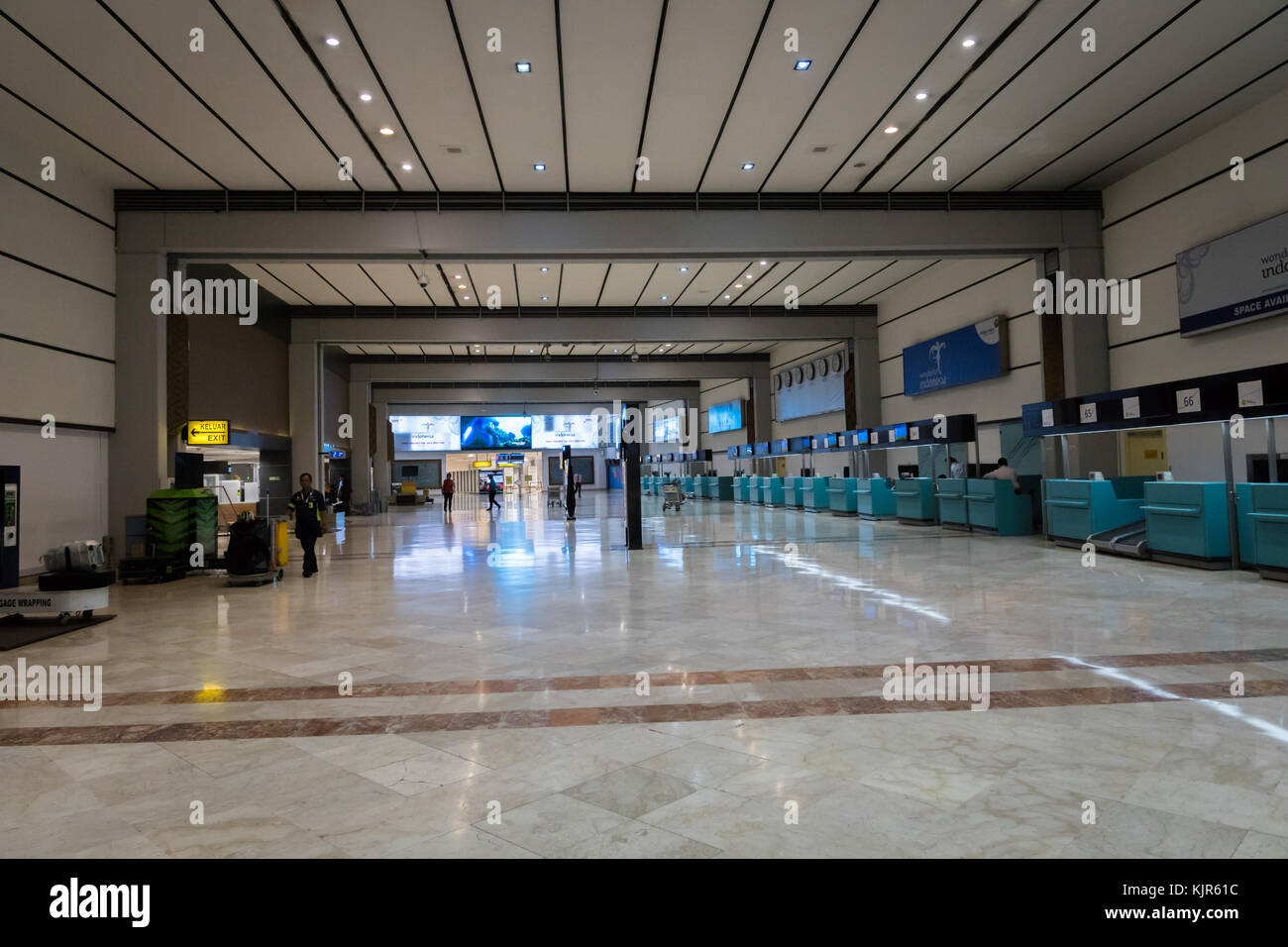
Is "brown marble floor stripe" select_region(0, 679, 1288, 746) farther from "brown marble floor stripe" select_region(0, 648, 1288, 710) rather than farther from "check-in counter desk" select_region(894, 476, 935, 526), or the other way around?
"check-in counter desk" select_region(894, 476, 935, 526)

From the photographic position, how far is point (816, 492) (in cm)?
2234

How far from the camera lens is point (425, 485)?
4772 centimetres

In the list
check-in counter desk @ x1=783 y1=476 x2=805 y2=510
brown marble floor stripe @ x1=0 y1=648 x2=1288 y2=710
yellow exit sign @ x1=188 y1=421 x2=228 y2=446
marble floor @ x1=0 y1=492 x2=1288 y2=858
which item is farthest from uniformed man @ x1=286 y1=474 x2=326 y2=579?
check-in counter desk @ x1=783 y1=476 x2=805 y2=510

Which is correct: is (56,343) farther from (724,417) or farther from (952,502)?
(724,417)

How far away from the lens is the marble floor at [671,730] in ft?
7.97

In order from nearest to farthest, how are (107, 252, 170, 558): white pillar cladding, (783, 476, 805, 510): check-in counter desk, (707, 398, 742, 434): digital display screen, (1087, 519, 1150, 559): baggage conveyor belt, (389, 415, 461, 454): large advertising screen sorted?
(1087, 519, 1150, 559): baggage conveyor belt, (107, 252, 170, 558): white pillar cladding, (783, 476, 805, 510): check-in counter desk, (707, 398, 742, 434): digital display screen, (389, 415, 461, 454): large advertising screen

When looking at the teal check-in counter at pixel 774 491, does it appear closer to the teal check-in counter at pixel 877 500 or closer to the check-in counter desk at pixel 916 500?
the teal check-in counter at pixel 877 500

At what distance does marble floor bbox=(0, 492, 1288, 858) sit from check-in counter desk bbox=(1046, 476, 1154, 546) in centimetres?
346

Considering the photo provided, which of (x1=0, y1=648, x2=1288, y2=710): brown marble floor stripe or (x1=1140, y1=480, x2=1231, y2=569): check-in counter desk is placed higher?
(x1=1140, y1=480, x2=1231, y2=569): check-in counter desk

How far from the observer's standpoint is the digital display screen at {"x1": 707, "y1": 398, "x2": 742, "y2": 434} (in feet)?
106

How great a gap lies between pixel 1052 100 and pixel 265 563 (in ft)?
43.0

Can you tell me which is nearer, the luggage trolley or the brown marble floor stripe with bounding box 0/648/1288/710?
the brown marble floor stripe with bounding box 0/648/1288/710

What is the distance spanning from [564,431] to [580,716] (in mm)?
40497

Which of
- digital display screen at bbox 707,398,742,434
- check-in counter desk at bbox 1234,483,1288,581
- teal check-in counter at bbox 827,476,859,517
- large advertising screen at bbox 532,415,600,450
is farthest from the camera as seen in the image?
large advertising screen at bbox 532,415,600,450
